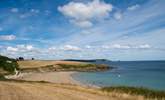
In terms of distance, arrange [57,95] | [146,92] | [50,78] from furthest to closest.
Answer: [50,78] < [146,92] < [57,95]

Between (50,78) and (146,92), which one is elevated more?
(146,92)

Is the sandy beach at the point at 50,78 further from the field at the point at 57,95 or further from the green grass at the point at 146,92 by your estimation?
the field at the point at 57,95

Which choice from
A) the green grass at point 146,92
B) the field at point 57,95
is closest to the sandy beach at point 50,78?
the green grass at point 146,92

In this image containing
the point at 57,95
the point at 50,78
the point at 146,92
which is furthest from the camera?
the point at 50,78

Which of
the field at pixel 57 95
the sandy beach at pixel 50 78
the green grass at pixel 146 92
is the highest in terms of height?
the field at pixel 57 95

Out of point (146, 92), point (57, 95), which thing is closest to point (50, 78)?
point (146, 92)

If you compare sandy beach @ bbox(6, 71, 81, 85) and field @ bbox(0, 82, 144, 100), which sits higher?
field @ bbox(0, 82, 144, 100)

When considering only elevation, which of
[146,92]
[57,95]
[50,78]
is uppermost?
[57,95]

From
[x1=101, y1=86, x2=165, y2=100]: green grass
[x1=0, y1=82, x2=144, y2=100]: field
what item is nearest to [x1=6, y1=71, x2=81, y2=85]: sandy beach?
[x1=101, y1=86, x2=165, y2=100]: green grass

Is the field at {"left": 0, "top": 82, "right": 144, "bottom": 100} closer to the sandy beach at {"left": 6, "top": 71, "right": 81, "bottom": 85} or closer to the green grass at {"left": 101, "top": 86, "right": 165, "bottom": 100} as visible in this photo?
the green grass at {"left": 101, "top": 86, "right": 165, "bottom": 100}

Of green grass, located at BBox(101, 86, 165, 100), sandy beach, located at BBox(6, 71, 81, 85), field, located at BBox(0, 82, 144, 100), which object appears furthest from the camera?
sandy beach, located at BBox(6, 71, 81, 85)

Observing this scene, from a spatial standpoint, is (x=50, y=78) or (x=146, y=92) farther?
(x=50, y=78)

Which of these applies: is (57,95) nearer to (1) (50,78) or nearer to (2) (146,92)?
(2) (146,92)

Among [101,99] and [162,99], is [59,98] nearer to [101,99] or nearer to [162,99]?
[101,99]
